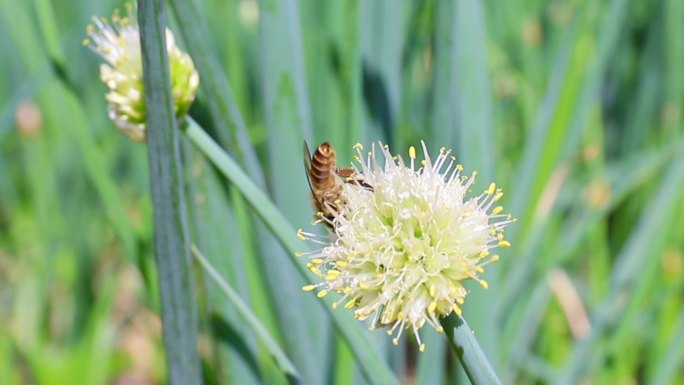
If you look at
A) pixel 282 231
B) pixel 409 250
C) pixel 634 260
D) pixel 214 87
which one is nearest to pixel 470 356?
pixel 409 250

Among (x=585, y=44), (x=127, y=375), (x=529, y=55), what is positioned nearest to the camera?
(x=585, y=44)

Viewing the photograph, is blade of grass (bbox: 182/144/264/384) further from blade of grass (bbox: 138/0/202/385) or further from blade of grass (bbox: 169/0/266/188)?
blade of grass (bbox: 138/0/202/385)

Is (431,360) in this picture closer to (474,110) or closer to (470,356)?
(474,110)

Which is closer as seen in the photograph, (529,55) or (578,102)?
(578,102)

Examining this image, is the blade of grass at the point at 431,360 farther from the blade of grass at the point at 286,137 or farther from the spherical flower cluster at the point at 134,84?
the spherical flower cluster at the point at 134,84

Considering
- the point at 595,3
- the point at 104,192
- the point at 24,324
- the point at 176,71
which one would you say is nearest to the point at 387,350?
the point at 104,192

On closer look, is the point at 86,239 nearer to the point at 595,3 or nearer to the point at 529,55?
the point at 529,55

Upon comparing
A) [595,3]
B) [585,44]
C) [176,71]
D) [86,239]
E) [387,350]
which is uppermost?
[86,239]
